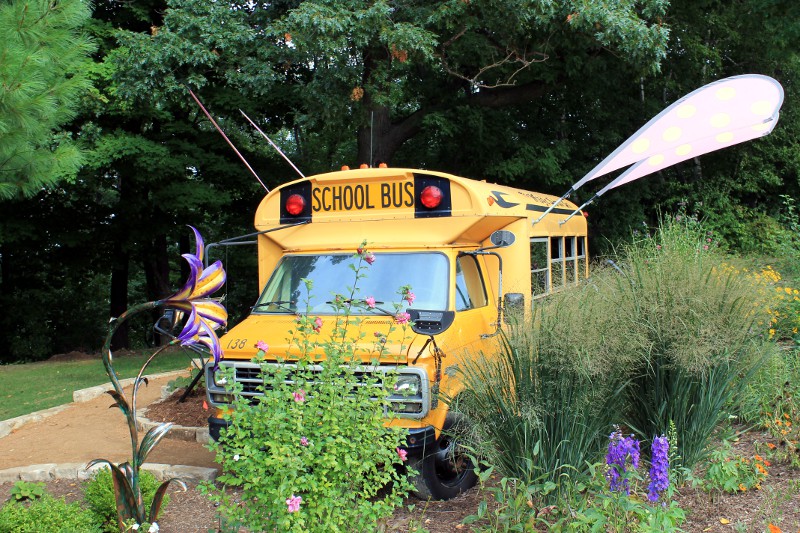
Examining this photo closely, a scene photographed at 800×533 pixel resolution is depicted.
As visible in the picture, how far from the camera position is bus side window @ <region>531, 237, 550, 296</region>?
682 centimetres

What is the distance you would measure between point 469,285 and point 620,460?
98.9 inches

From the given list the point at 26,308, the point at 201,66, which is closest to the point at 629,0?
the point at 201,66

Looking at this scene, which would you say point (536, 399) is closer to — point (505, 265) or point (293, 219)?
point (505, 265)

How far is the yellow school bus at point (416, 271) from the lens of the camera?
196 inches

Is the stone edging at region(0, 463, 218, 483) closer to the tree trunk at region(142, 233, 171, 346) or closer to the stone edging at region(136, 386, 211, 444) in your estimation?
the stone edging at region(136, 386, 211, 444)

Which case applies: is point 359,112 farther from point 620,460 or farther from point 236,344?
point 620,460

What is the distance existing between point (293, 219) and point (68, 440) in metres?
3.63

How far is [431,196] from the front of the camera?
6.03 metres

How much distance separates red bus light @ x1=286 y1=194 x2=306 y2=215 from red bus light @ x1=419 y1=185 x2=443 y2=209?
3.93 feet

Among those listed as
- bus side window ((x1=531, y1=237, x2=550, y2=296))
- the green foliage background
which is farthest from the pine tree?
bus side window ((x1=531, y1=237, x2=550, y2=296))

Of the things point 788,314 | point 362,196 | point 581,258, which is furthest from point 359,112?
point 788,314

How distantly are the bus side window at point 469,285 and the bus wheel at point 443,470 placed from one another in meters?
1.05

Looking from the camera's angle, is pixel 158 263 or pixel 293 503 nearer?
pixel 293 503

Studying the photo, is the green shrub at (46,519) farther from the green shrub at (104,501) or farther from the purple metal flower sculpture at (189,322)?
the purple metal flower sculpture at (189,322)
